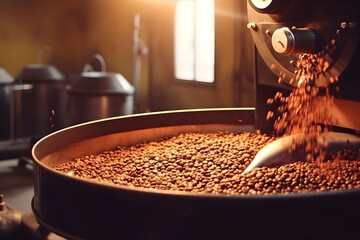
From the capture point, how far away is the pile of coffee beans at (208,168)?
1.38 meters

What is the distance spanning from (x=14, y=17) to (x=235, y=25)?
11.4 ft

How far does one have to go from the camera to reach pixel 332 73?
1363 millimetres

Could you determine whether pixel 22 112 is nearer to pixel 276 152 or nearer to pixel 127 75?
pixel 127 75

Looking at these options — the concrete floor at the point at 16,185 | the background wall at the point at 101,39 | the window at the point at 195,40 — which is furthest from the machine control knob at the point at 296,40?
the window at the point at 195,40

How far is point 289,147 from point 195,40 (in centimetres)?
478

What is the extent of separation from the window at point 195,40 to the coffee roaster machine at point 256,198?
4.30 m

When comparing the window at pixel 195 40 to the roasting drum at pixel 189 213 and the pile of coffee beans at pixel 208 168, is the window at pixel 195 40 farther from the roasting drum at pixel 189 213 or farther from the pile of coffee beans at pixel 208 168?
the roasting drum at pixel 189 213

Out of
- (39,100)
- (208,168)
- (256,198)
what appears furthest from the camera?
(39,100)

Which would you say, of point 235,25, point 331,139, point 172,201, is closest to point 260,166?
point 331,139

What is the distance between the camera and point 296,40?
4.44 feet

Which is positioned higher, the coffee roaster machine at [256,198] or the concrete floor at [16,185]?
the coffee roaster machine at [256,198]

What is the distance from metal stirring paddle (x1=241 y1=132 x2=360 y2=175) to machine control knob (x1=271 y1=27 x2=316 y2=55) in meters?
0.32

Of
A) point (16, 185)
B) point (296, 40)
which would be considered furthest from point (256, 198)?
point (16, 185)

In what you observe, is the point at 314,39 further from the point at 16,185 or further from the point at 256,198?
the point at 16,185
